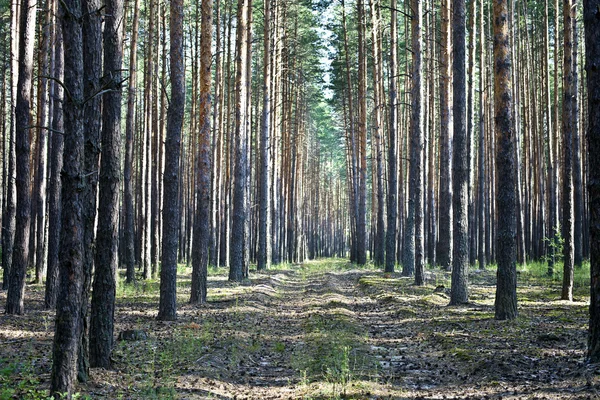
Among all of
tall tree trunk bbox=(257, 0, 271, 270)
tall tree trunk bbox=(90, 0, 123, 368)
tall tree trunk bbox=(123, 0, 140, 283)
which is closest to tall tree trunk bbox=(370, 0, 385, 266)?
tall tree trunk bbox=(257, 0, 271, 270)

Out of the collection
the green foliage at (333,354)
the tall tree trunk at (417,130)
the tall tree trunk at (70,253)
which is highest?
the tall tree trunk at (417,130)

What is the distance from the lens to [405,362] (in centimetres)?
883

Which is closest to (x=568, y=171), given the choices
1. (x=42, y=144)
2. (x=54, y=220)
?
(x=54, y=220)

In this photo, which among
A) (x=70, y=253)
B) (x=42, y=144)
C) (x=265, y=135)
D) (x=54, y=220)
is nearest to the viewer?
(x=70, y=253)

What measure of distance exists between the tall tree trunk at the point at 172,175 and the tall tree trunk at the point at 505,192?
6394 millimetres

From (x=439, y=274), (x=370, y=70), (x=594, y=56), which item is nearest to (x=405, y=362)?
(x=594, y=56)

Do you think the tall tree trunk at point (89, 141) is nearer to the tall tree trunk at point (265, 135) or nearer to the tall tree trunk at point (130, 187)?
the tall tree trunk at point (130, 187)

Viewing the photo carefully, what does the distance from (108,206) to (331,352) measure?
3.89m

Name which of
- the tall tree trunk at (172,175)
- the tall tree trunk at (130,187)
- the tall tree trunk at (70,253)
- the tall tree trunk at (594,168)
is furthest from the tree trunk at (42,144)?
the tall tree trunk at (594,168)

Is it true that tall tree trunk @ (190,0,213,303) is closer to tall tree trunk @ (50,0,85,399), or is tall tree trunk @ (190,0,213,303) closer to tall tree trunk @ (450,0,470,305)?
tall tree trunk @ (450,0,470,305)

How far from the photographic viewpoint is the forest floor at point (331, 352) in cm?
691

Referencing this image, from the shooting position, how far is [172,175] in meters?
12.3

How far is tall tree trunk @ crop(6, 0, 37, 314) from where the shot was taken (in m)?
12.1

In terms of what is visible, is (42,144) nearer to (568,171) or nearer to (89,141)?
(89,141)
